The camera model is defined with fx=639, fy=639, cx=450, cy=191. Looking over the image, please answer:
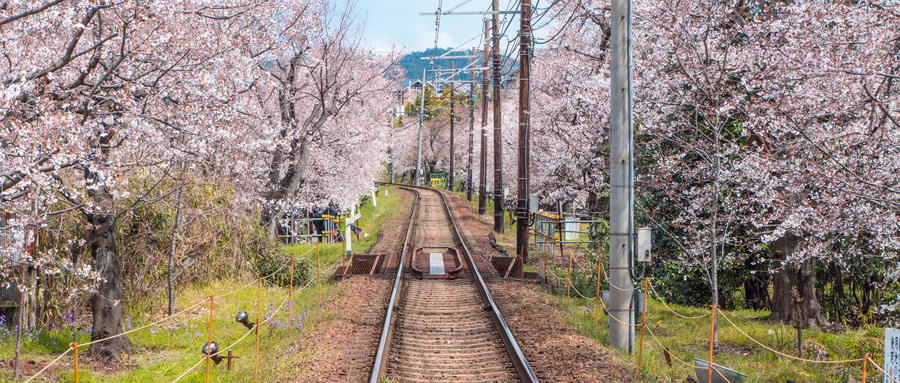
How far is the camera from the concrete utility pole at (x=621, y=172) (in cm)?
888

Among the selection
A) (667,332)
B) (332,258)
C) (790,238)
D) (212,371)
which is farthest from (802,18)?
(332,258)

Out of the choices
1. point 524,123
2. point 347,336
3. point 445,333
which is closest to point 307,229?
point 524,123

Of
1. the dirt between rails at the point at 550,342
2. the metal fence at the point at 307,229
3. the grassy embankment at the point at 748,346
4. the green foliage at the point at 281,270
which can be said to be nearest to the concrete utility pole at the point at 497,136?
the metal fence at the point at 307,229

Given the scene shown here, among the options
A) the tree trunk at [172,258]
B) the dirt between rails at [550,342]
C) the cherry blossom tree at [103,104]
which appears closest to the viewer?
the cherry blossom tree at [103,104]

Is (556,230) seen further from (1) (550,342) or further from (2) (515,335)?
(1) (550,342)

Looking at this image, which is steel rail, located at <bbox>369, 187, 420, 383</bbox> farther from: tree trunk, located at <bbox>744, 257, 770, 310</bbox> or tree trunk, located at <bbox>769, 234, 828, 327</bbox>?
tree trunk, located at <bbox>744, 257, 770, 310</bbox>

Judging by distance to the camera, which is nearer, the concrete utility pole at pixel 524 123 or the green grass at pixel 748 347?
the green grass at pixel 748 347

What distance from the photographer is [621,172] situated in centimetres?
895

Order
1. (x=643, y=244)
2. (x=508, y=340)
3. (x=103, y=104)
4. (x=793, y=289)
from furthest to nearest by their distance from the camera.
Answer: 1. (x=793, y=289)
2. (x=508, y=340)
3. (x=103, y=104)
4. (x=643, y=244)

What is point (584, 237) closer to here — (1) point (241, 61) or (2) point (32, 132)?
(1) point (241, 61)

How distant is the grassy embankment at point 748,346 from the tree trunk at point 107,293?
687 centimetres

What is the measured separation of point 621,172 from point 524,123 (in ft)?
33.2

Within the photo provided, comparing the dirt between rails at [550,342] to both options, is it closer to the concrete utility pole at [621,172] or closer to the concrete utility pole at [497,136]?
the concrete utility pole at [621,172]

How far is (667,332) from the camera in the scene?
11.3m
